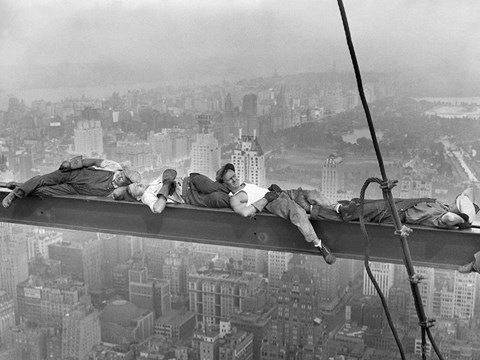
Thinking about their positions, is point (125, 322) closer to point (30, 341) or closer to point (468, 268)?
point (30, 341)

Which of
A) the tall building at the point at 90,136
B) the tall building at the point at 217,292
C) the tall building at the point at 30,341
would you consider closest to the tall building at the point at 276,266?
the tall building at the point at 217,292

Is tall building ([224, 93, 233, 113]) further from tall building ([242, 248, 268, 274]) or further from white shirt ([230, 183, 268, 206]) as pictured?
white shirt ([230, 183, 268, 206])

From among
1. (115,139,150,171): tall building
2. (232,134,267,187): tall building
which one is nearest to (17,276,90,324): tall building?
(115,139,150,171): tall building

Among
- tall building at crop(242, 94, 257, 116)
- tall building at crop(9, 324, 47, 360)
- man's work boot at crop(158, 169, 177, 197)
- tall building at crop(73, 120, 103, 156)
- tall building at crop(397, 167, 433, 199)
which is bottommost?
tall building at crop(9, 324, 47, 360)

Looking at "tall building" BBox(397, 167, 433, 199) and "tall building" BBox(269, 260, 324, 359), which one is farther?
"tall building" BBox(269, 260, 324, 359)

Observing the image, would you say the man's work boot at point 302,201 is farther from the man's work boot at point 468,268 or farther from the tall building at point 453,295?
the tall building at point 453,295

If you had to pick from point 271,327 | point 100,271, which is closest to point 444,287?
point 271,327
